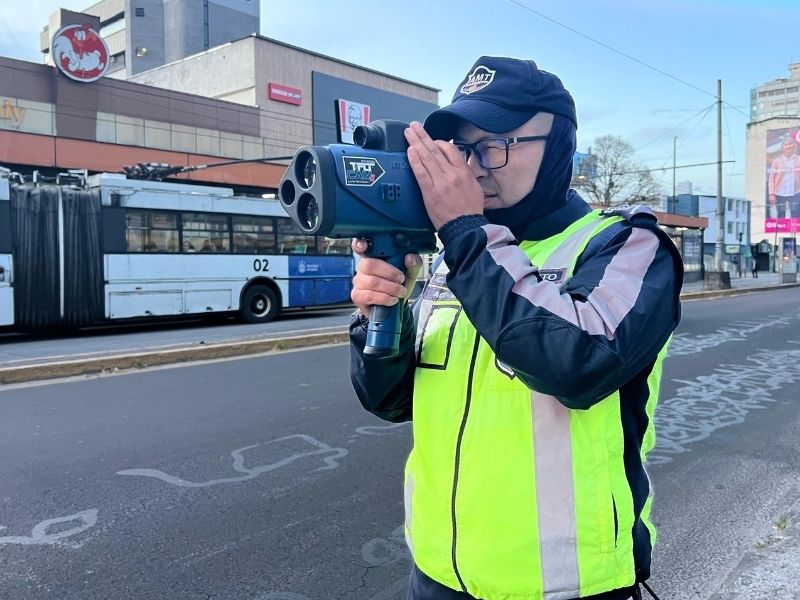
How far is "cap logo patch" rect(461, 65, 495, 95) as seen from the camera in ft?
4.84

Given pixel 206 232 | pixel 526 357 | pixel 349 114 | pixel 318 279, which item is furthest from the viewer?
pixel 349 114

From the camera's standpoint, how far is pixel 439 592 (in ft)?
4.77

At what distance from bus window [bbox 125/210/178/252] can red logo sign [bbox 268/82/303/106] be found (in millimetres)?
19829

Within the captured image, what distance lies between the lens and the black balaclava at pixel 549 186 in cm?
147

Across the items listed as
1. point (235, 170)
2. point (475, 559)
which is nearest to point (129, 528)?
point (475, 559)

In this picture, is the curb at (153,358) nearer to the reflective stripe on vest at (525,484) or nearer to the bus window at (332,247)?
the bus window at (332,247)

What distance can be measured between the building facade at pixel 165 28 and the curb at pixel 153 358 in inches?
1718

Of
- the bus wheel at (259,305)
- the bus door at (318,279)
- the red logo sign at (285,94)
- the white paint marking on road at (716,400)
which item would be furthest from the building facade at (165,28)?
the white paint marking on road at (716,400)

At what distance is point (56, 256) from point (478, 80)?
1247 centimetres

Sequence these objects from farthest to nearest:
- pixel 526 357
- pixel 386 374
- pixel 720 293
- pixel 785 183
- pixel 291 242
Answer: pixel 785 183 < pixel 720 293 < pixel 291 242 < pixel 386 374 < pixel 526 357

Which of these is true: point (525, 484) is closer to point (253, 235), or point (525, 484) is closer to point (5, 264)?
point (5, 264)

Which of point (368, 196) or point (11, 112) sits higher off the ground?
point (11, 112)

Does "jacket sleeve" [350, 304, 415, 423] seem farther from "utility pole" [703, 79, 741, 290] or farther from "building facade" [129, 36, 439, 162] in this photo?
"building facade" [129, 36, 439, 162]

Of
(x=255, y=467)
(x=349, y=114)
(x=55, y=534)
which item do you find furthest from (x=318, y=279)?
(x=349, y=114)
